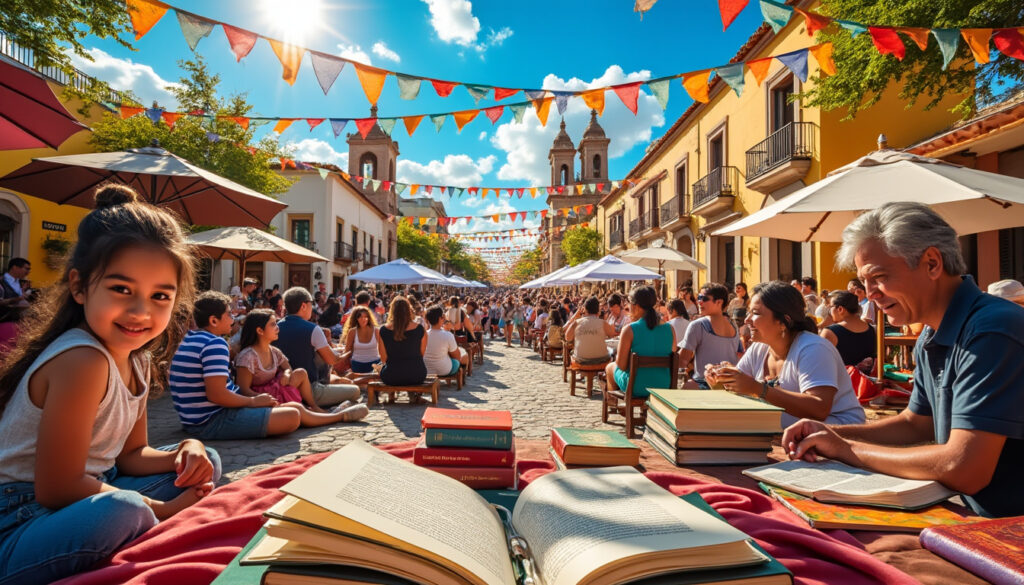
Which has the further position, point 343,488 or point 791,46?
point 791,46

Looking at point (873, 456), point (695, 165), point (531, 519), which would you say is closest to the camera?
point (531, 519)

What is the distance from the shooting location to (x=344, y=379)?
22.3ft

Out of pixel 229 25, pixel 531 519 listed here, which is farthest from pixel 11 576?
pixel 229 25

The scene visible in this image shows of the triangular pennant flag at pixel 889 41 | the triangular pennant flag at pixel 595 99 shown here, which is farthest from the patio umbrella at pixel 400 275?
the triangular pennant flag at pixel 889 41

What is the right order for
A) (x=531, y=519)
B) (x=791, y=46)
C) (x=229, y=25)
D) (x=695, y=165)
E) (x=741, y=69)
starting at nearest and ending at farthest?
(x=531, y=519), (x=229, y=25), (x=741, y=69), (x=791, y=46), (x=695, y=165)

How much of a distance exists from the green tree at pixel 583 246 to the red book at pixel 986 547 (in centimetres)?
3322

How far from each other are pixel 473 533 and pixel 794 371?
2.23 m

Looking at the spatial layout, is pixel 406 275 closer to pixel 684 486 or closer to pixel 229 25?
pixel 229 25

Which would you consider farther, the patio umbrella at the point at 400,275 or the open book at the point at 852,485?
the patio umbrella at the point at 400,275

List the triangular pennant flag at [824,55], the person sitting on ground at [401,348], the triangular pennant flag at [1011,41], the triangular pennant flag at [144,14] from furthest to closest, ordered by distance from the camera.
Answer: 1. the person sitting on ground at [401,348]
2. the triangular pennant flag at [824,55]
3. the triangular pennant flag at [1011,41]
4. the triangular pennant flag at [144,14]

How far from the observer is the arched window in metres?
39.7

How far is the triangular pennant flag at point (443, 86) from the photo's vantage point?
6.01 m

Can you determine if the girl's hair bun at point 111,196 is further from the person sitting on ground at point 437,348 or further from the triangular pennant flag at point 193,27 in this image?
the person sitting on ground at point 437,348

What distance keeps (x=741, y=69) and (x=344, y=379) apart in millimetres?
6570
